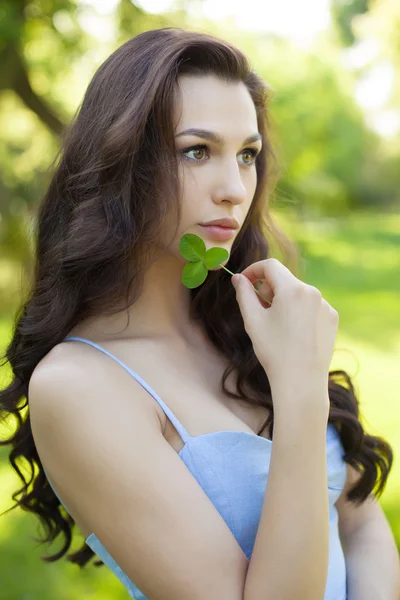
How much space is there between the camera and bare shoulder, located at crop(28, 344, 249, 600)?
1393 millimetres

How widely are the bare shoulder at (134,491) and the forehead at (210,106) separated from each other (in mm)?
633

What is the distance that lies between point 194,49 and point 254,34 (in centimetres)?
2323

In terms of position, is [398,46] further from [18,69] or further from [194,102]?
[194,102]

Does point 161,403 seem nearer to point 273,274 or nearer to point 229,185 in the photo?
point 273,274

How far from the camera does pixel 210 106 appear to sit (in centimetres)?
170

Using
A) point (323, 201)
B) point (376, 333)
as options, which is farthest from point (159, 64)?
point (323, 201)

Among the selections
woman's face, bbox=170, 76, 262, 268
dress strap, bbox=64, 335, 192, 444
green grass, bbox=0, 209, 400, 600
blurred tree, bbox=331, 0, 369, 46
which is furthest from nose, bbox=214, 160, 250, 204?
blurred tree, bbox=331, 0, 369, 46

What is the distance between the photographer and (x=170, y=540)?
1393 mm

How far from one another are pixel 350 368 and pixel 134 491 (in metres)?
7.56

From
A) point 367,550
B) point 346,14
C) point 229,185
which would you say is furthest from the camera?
point 346,14

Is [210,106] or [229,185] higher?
[210,106]

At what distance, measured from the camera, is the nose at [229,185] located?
168 centimetres

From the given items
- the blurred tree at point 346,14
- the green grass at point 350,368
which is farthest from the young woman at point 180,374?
Answer: the blurred tree at point 346,14

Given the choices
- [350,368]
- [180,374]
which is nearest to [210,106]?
[180,374]
